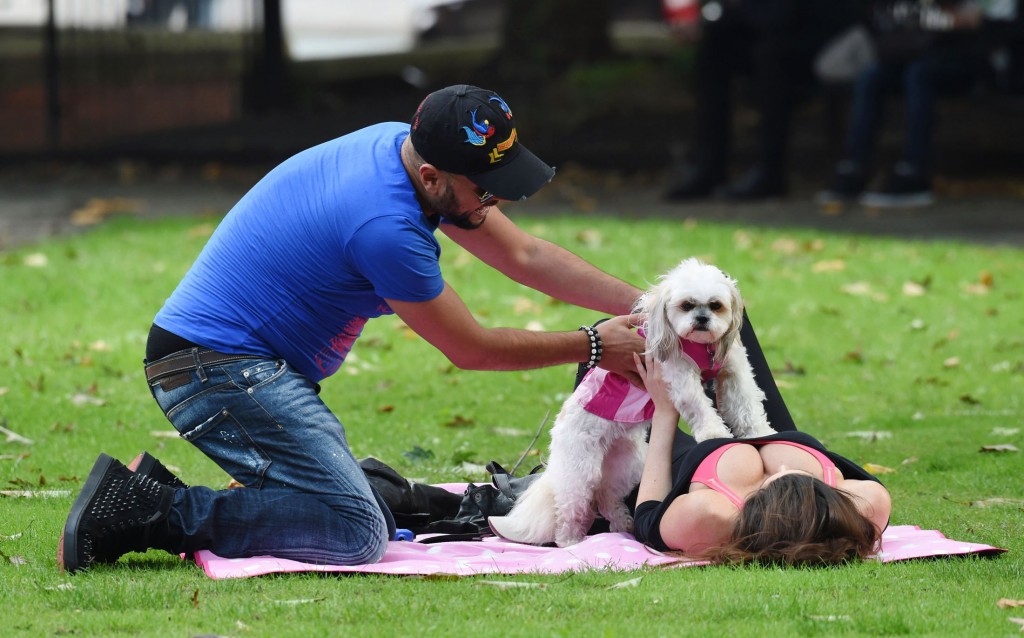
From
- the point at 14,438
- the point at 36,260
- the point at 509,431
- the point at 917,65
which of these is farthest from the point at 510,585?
the point at 917,65

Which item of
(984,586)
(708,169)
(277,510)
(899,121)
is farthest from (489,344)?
(899,121)

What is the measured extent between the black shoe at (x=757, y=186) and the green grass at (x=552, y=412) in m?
1.37

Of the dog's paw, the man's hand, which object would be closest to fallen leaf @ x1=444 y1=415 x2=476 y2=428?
the man's hand

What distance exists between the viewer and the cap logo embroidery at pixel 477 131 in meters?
4.37

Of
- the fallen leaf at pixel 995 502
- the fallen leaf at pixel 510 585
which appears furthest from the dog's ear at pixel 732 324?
the fallen leaf at pixel 995 502

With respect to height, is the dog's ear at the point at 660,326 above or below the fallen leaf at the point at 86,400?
above

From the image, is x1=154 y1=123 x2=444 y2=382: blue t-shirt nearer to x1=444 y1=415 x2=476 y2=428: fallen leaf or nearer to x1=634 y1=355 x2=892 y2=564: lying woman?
x1=634 y1=355 x2=892 y2=564: lying woman

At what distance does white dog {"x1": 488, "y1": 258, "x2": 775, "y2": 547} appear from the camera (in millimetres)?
4895

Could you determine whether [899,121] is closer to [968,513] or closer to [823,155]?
[823,155]

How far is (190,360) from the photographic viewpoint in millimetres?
4645

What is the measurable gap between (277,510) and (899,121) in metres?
12.6

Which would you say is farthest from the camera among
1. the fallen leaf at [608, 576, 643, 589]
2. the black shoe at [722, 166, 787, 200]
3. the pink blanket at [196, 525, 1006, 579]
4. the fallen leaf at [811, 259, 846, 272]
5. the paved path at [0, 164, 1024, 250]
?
the black shoe at [722, 166, 787, 200]

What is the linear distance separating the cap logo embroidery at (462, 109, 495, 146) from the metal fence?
42.7ft

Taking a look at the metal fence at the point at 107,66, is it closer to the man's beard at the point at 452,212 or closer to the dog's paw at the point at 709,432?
the man's beard at the point at 452,212
